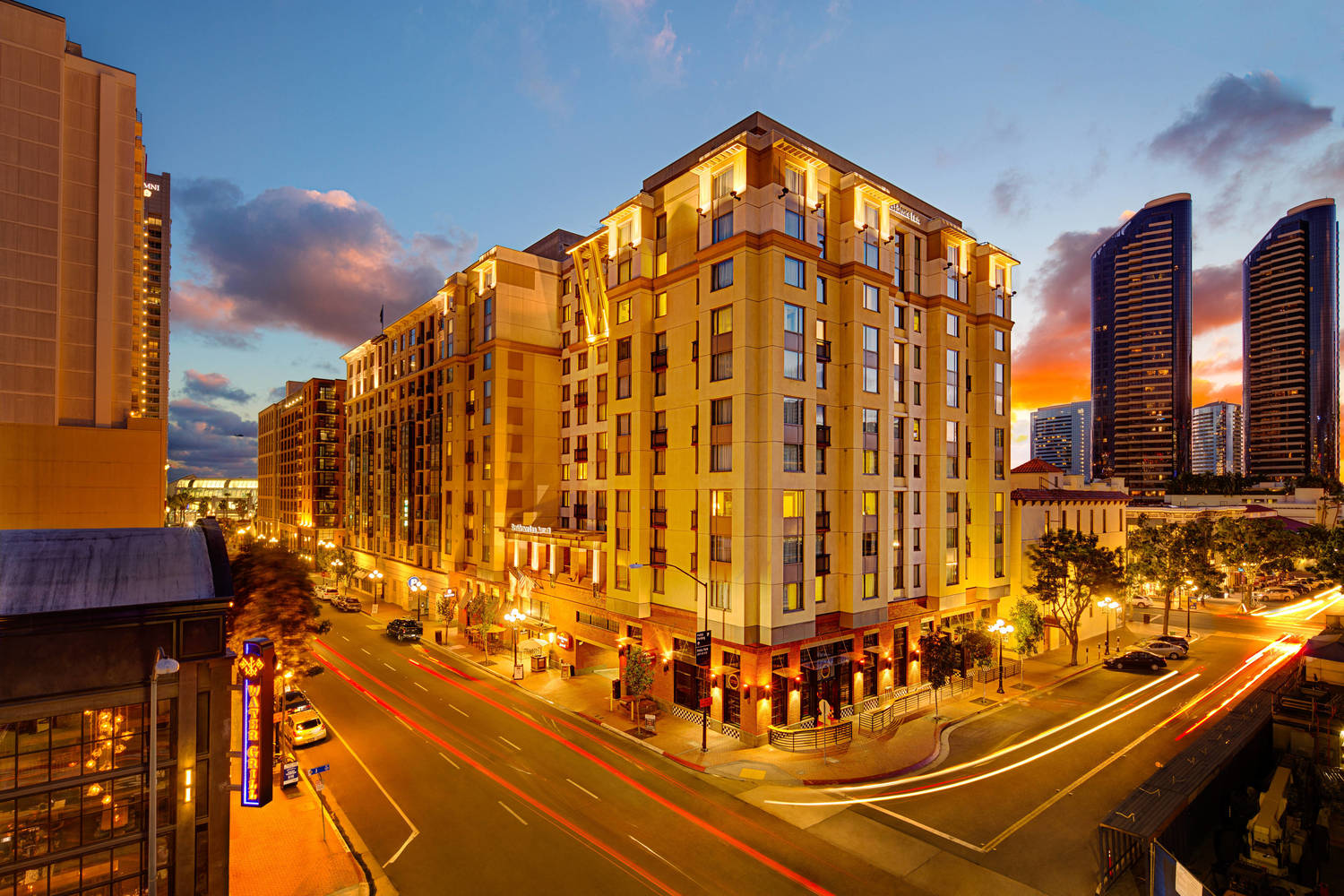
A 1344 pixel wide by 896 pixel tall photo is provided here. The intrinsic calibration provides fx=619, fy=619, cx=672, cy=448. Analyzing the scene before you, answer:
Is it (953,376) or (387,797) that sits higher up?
(953,376)

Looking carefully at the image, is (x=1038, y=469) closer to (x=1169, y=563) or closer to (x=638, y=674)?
(x=1169, y=563)

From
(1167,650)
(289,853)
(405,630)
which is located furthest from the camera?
(405,630)

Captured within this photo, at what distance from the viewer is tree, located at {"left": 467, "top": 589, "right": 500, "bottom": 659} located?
1933 inches

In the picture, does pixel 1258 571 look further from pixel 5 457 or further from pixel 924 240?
pixel 5 457

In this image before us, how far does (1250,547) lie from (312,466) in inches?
4947

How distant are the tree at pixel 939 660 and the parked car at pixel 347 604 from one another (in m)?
60.8

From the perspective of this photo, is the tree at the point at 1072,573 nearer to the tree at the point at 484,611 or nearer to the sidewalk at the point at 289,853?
the tree at the point at 484,611

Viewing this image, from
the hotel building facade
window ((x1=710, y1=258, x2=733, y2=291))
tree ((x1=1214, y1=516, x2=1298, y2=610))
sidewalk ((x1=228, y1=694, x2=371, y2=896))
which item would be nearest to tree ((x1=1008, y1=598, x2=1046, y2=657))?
window ((x1=710, y1=258, x2=733, y2=291))

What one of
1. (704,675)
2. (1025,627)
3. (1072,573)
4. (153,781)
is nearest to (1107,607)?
(1072,573)

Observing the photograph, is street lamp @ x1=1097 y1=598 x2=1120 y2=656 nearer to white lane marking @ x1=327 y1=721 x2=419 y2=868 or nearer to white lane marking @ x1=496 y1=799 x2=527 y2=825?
white lane marking @ x1=496 y1=799 x2=527 y2=825

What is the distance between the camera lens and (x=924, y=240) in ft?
150

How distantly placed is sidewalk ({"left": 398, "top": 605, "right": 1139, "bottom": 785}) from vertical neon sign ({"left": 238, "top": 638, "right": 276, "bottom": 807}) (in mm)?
17732

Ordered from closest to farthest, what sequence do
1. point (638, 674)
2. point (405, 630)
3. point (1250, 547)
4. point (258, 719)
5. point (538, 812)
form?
point (258, 719) → point (538, 812) → point (638, 674) → point (405, 630) → point (1250, 547)

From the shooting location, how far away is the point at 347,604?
2815 inches
